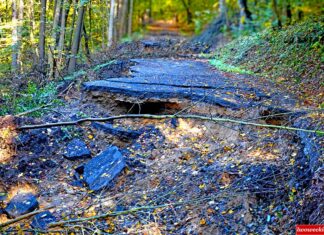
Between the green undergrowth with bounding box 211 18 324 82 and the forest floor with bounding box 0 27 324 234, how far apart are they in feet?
2.94

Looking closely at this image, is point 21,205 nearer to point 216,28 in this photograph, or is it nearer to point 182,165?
point 182,165

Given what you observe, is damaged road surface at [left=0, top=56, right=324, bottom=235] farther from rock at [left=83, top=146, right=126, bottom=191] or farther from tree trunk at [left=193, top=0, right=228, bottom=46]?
tree trunk at [left=193, top=0, right=228, bottom=46]

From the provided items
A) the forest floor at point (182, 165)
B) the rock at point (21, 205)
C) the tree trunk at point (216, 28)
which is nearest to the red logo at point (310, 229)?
the forest floor at point (182, 165)

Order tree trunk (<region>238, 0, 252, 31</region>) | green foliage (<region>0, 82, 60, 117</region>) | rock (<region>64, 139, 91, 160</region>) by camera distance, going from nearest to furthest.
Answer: rock (<region>64, 139, 91, 160</region>), green foliage (<region>0, 82, 60, 117</region>), tree trunk (<region>238, 0, 252, 31</region>)

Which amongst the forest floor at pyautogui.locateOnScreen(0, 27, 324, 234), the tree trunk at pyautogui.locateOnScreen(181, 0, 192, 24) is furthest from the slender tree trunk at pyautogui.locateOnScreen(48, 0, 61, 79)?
the tree trunk at pyautogui.locateOnScreen(181, 0, 192, 24)

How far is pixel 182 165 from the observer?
21.5 ft

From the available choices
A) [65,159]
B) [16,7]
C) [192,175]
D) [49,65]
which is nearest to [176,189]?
[192,175]

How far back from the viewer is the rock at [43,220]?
203 inches

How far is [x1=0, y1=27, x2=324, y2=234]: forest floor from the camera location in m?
5.01

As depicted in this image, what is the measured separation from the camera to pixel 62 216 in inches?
219

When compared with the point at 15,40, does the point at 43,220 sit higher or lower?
lower

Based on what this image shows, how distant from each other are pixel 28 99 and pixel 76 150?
2596 mm

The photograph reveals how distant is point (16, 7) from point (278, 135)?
12.3 m

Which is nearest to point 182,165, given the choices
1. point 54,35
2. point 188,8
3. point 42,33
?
point 54,35
